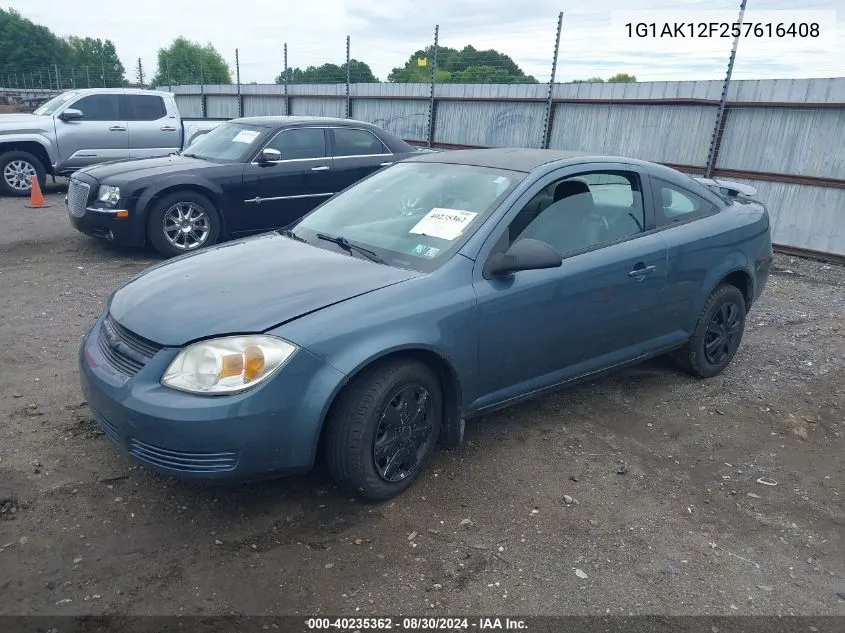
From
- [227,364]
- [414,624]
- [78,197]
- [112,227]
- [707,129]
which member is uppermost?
[707,129]

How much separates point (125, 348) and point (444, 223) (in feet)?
5.52

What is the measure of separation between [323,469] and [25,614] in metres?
1.40

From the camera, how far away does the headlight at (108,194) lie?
288 inches

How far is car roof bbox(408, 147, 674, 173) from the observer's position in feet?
12.6

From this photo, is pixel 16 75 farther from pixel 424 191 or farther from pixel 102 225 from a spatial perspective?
pixel 424 191

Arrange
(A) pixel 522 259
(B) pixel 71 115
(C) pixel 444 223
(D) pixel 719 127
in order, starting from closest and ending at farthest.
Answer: (A) pixel 522 259, (C) pixel 444 223, (D) pixel 719 127, (B) pixel 71 115

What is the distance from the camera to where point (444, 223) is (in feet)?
11.6

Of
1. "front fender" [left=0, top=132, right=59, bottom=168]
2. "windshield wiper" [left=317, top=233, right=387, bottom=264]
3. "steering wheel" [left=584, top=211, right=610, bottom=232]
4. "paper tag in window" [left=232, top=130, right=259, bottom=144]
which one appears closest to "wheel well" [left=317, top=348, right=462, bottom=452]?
"windshield wiper" [left=317, top=233, right=387, bottom=264]

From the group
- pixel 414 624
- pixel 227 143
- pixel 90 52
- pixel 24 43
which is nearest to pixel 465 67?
pixel 227 143

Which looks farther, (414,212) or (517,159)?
(517,159)

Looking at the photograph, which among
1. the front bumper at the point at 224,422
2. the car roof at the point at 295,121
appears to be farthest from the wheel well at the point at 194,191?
the front bumper at the point at 224,422

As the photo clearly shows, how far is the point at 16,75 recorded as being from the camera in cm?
3269

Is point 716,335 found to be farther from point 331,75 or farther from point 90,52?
point 90,52

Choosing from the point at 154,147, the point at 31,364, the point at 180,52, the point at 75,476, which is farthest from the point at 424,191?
the point at 180,52
